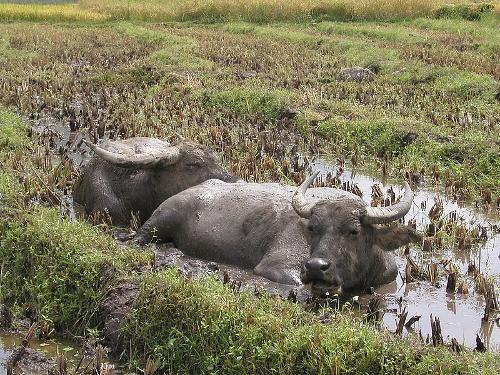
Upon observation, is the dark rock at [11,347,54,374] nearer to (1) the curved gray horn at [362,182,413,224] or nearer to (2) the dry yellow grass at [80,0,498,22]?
(1) the curved gray horn at [362,182,413,224]

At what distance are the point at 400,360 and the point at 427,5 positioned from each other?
2324cm

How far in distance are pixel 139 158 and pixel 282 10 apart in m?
20.1

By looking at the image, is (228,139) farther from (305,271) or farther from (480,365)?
(480,365)

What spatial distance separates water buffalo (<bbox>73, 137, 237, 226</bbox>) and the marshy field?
0.37 m

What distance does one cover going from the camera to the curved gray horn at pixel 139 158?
675 cm

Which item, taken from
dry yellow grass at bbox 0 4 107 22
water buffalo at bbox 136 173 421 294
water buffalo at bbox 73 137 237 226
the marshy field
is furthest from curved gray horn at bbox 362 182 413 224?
dry yellow grass at bbox 0 4 107 22

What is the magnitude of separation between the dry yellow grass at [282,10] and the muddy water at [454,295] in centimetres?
1915

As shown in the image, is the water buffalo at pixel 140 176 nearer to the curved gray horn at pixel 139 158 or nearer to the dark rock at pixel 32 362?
the curved gray horn at pixel 139 158

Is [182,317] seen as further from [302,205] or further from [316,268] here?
[302,205]

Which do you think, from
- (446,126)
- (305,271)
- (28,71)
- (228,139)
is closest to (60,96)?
(28,71)

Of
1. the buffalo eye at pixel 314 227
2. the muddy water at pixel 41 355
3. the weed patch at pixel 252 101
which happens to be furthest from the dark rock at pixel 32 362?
the weed patch at pixel 252 101

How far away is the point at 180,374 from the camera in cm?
433

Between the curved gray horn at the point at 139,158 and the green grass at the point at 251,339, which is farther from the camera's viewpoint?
the curved gray horn at the point at 139,158

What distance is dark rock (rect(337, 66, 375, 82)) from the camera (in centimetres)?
1402
